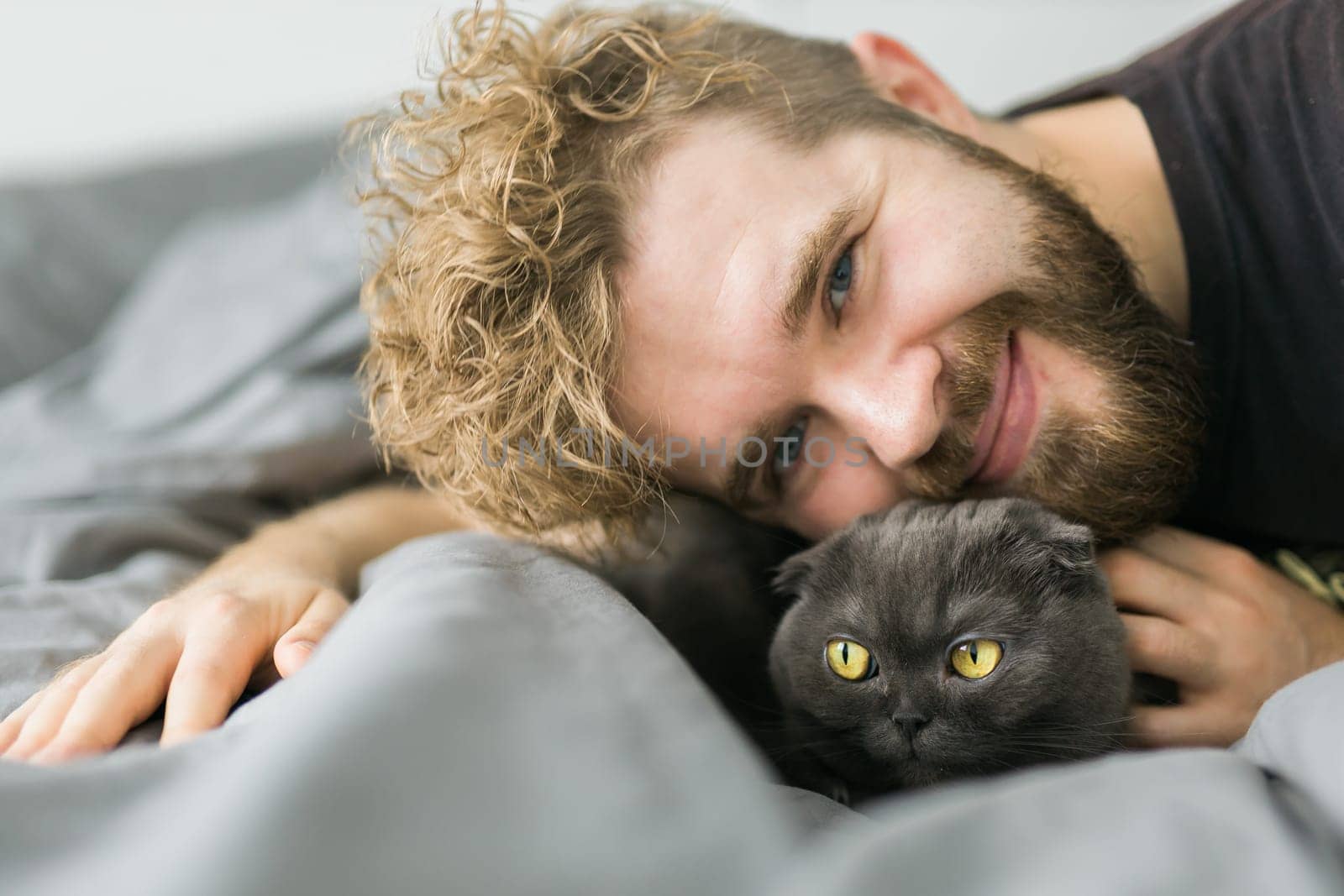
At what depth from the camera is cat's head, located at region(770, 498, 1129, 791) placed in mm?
717

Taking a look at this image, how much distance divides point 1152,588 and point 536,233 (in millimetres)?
647

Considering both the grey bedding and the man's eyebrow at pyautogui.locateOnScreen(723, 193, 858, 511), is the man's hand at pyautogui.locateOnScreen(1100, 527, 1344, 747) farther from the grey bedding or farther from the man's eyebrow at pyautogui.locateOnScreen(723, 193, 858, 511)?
the man's eyebrow at pyautogui.locateOnScreen(723, 193, 858, 511)

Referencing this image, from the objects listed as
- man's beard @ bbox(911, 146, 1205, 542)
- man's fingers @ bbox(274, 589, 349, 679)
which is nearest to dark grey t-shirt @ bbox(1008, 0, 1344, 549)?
man's beard @ bbox(911, 146, 1205, 542)

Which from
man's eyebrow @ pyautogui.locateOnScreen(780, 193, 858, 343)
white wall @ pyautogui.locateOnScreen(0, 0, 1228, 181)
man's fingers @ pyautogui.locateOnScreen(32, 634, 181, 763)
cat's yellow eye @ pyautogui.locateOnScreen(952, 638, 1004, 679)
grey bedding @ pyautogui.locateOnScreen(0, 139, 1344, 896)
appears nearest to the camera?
grey bedding @ pyautogui.locateOnScreen(0, 139, 1344, 896)

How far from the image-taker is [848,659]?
79 centimetres

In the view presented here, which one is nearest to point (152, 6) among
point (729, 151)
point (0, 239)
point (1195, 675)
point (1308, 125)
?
point (0, 239)

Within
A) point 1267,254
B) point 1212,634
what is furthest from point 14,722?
point 1267,254

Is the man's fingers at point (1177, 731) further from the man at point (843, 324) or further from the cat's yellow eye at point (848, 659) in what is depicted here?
the cat's yellow eye at point (848, 659)

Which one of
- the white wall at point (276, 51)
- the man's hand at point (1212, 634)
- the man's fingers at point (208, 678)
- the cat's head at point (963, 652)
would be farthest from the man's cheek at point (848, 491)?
the white wall at point (276, 51)

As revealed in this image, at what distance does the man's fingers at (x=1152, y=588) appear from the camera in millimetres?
826

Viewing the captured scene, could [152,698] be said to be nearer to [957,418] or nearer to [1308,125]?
[957,418]

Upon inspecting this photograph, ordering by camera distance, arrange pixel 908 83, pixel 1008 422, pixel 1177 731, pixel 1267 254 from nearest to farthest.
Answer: pixel 1177 731 < pixel 1008 422 < pixel 1267 254 < pixel 908 83

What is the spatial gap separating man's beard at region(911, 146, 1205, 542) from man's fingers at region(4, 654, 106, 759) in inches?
27.3

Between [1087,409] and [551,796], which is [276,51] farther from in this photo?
[551,796]
